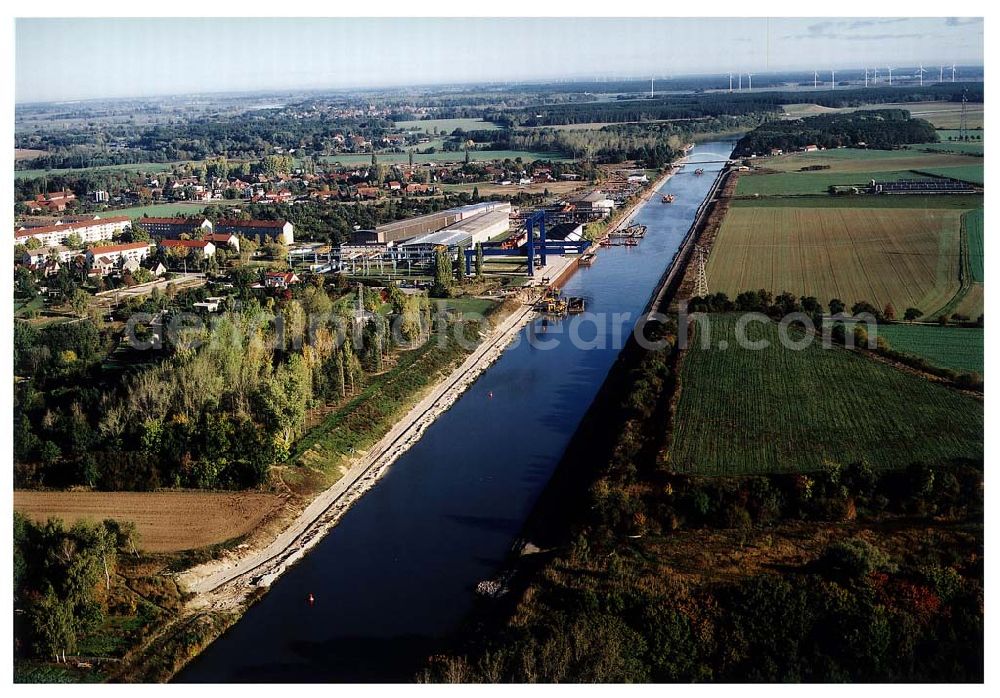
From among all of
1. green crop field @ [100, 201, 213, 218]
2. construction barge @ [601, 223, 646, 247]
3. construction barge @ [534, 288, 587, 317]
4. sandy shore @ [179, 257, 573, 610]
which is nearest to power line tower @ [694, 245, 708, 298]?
construction barge @ [534, 288, 587, 317]

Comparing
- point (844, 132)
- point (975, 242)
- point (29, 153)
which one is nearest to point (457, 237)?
point (975, 242)

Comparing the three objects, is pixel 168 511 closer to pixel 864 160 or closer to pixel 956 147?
pixel 956 147

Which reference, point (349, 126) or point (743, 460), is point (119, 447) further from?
point (349, 126)

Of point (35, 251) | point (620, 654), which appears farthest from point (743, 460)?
point (35, 251)

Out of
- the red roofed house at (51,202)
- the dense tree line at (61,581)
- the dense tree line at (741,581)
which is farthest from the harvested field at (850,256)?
the red roofed house at (51,202)

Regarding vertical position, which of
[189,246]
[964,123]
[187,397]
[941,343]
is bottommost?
[187,397]

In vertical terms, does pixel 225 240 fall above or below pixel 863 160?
below
